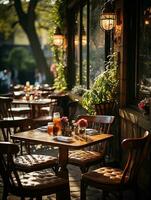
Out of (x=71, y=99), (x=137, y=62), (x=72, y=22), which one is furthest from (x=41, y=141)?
(x=72, y=22)

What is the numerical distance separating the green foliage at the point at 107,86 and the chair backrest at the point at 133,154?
2.52 meters

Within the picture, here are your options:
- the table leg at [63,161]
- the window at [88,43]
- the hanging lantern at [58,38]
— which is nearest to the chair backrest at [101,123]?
the table leg at [63,161]

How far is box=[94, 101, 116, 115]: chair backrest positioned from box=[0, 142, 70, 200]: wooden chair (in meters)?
2.31

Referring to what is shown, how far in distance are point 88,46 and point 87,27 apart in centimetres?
38

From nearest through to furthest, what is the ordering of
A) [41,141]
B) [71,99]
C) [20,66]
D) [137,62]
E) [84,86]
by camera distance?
1. [41,141]
2. [137,62]
3. [84,86]
4. [71,99]
5. [20,66]

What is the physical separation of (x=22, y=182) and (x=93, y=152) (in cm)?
151

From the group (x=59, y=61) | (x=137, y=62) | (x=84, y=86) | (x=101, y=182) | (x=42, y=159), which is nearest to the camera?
(x=101, y=182)

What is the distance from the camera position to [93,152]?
594cm

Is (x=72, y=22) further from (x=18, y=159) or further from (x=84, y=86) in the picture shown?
(x=18, y=159)

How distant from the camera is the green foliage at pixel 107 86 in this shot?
7.04 metres

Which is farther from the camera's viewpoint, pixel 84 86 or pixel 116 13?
pixel 84 86

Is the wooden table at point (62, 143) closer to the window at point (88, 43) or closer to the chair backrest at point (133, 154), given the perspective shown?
the chair backrest at point (133, 154)

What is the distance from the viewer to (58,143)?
4852 mm

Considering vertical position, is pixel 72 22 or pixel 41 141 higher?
pixel 72 22
